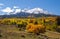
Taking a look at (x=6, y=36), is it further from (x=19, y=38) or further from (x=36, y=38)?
(x=36, y=38)

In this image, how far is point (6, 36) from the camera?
2928 centimetres

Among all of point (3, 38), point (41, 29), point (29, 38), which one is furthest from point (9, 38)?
point (41, 29)

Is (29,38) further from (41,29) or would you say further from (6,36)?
(41,29)

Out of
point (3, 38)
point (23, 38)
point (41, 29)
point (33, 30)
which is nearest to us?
point (3, 38)

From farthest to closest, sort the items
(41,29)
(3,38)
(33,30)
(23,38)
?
(41,29)
(33,30)
(23,38)
(3,38)

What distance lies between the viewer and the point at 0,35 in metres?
28.7

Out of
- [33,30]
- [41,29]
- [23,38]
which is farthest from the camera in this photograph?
[41,29]

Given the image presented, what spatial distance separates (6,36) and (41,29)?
15.8 m

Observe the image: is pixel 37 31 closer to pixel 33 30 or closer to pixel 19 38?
A: pixel 33 30

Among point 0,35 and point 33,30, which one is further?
point 33,30

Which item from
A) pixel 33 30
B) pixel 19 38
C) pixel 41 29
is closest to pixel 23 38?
pixel 19 38

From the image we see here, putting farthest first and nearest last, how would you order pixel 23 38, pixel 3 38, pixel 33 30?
pixel 33 30 → pixel 23 38 → pixel 3 38

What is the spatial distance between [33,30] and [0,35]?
12.8m

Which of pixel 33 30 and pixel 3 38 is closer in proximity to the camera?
pixel 3 38
